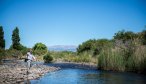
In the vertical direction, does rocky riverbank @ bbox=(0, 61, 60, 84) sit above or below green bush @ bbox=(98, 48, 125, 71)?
below

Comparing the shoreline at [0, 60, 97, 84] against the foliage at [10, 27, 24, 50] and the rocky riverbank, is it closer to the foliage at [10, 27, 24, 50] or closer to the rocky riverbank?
the rocky riverbank

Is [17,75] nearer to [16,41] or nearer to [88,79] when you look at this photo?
[88,79]

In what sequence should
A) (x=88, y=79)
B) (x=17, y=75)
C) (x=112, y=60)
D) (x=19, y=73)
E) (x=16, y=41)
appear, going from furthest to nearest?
(x=16, y=41) → (x=112, y=60) → (x=19, y=73) → (x=88, y=79) → (x=17, y=75)

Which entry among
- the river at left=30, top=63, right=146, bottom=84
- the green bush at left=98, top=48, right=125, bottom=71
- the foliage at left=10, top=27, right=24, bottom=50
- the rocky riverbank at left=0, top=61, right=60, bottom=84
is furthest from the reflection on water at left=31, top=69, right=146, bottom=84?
the foliage at left=10, top=27, right=24, bottom=50

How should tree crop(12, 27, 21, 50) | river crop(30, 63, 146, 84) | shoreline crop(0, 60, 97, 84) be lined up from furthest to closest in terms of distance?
tree crop(12, 27, 21, 50) < river crop(30, 63, 146, 84) < shoreline crop(0, 60, 97, 84)

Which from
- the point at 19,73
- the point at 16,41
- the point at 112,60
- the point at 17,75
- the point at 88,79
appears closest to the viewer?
the point at 17,75

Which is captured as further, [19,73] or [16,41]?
[16,41]

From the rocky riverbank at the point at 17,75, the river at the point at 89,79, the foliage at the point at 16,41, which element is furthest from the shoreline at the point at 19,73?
the foliage at the point at 16,41

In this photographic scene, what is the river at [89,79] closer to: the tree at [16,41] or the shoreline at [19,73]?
the shoreline at [19,73]

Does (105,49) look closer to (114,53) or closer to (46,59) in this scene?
(114,53)

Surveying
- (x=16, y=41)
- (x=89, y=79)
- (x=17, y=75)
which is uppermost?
(x=16, y=41)

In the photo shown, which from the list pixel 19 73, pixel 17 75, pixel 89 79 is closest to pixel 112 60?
pixel 89 79

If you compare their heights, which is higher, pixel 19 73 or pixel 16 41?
pixel 16 41

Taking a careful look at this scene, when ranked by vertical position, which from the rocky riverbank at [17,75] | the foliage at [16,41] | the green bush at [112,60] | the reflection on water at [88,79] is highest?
the foliage at [16,41]
